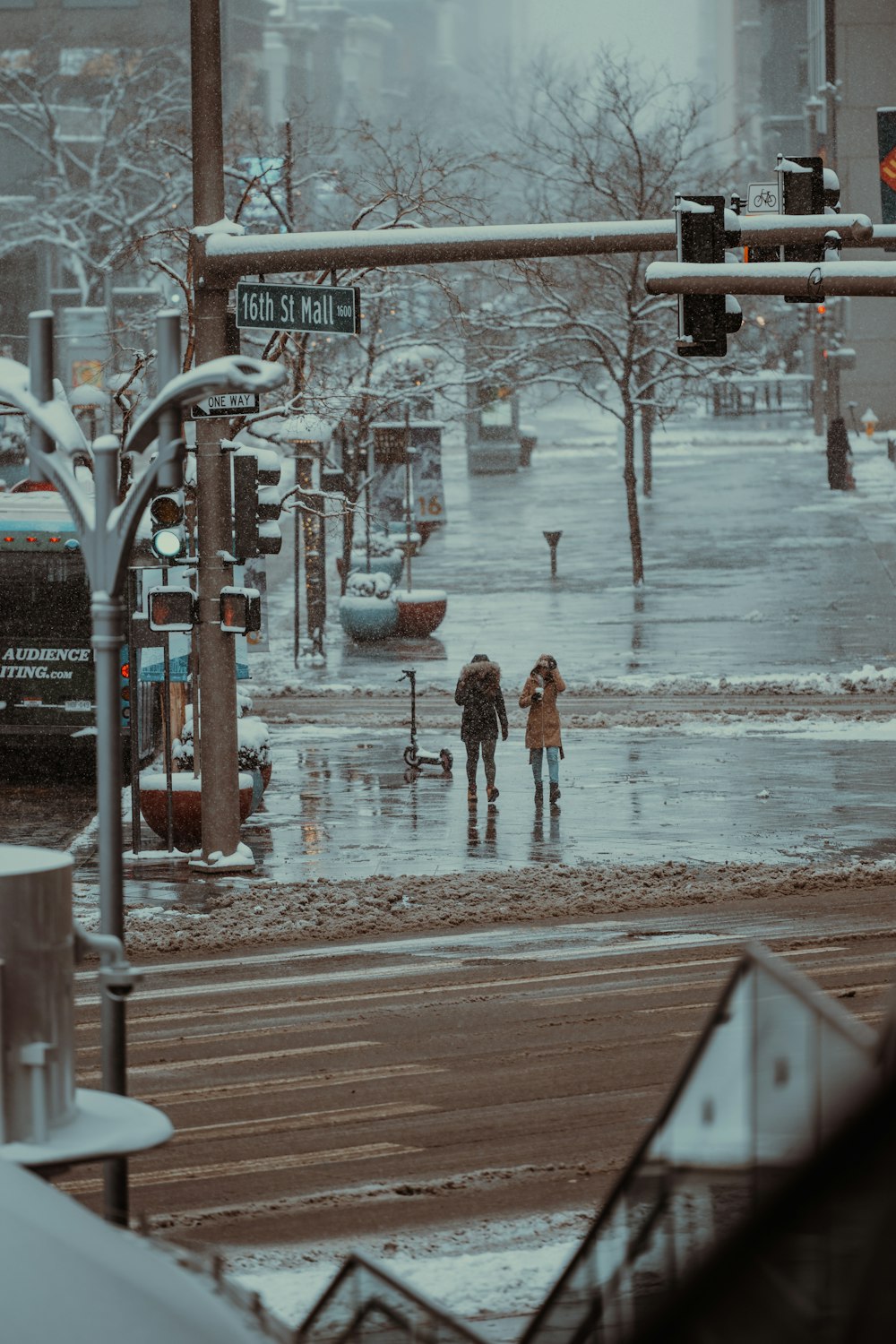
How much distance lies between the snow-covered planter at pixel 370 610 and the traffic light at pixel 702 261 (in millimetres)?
22250

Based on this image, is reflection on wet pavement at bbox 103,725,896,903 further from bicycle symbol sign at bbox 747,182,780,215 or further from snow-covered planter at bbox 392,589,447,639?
snow-covered planter at bbox 392,589,447,639

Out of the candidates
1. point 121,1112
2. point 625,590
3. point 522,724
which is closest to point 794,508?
point 625,590

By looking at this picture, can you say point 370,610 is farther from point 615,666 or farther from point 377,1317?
point 377,1317

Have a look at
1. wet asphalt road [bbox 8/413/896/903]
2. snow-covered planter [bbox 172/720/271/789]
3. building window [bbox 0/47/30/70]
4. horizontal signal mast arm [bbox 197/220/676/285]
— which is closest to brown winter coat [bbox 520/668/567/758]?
wet asphalt road [bbox 8/413/896/903]

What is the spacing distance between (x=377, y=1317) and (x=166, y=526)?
12920mm

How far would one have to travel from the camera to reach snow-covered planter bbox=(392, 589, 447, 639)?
38.6 meters

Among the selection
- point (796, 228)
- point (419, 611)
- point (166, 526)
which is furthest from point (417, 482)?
point (796, 228)

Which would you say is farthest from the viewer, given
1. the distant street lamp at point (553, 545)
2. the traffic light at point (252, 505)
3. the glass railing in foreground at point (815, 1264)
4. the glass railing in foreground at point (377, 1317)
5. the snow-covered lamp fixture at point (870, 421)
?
the snow-covered lamp fixture at point (870, 421)

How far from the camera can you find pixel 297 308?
15.8m

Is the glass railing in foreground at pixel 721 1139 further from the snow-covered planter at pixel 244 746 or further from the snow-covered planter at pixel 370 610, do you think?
the snow-covered planter at pixel 370 610

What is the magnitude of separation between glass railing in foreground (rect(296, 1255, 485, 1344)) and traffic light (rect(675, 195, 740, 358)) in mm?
11621

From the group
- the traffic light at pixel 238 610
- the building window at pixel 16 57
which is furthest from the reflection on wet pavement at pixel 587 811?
the building window at pixel 16 57

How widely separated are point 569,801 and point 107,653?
42.6 ft

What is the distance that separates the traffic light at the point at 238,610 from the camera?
54.9ft
